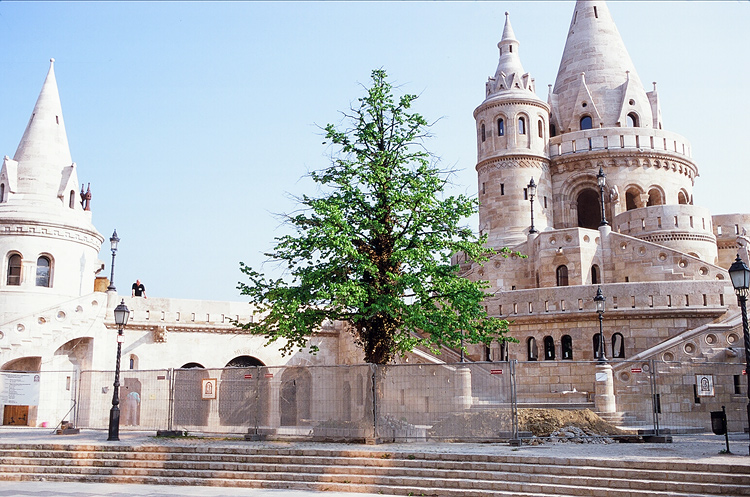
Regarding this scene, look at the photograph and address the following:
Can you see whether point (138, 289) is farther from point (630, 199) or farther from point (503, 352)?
point (630, 199)

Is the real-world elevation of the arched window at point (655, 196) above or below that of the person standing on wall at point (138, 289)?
above

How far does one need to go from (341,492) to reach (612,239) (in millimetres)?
24883

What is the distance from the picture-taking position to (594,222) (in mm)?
46062

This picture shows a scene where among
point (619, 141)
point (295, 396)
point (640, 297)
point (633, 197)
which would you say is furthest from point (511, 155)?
point (295, 396)

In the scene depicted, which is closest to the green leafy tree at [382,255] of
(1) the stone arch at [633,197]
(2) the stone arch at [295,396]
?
(2) the stone arch at [295,396]

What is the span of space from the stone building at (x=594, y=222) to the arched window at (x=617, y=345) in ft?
0.13

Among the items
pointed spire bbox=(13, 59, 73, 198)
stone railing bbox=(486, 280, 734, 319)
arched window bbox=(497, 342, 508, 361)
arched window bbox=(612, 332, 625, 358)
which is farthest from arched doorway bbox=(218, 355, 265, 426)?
arched window bbox=(612, 332, 625, 358)

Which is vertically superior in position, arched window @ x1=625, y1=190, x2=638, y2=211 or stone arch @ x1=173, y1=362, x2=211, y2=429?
arched window @ x1=625, y1=190, x2=638, y2=211

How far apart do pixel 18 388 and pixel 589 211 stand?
33.9 metres

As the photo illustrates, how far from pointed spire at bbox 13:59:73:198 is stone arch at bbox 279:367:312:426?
52.9ft

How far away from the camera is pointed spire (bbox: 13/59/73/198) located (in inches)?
1144

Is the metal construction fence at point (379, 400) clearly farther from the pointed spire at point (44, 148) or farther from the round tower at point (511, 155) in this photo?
the round tower at point (511, 155)

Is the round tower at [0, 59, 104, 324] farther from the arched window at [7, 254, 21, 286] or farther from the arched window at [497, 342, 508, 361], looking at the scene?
the arched window at [497, 342, 508, 361]

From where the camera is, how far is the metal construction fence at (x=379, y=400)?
53.9 ft
